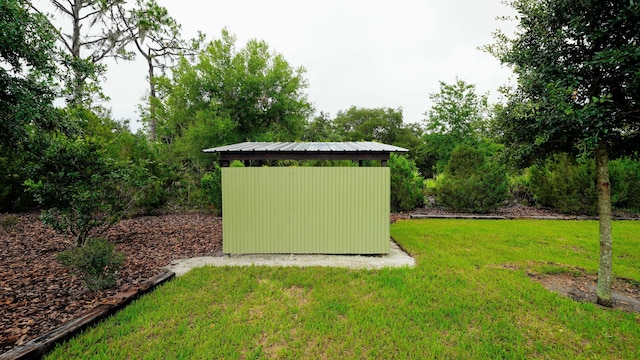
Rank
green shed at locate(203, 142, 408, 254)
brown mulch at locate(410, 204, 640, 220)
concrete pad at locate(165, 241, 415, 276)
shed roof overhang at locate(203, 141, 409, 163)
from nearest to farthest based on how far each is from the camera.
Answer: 1. concrete pad at locate(165, 241, 415, 276)
2. shed roof overhang at locate(203, 141, 409, 163)
3. green shed at locate(203, 142, 408, 254)
4. brown mulch at locate(410, 204, 640, 220)

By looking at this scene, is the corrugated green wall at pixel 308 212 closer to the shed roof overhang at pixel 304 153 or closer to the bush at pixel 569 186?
the shed roof overhang at pixel 304 153

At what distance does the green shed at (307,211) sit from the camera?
5.43 meters

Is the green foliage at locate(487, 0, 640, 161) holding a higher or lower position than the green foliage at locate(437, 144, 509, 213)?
higher

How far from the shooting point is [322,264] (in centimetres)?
503

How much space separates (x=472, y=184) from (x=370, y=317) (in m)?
8.56

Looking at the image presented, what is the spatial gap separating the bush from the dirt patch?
6.04 metres

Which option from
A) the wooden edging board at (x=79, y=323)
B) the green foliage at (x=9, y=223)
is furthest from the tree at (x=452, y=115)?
the green foliage at (x=9, y=223)

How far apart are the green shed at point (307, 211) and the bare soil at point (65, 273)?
1.03m

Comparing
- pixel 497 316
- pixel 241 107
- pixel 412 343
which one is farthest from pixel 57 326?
pixel 241 107

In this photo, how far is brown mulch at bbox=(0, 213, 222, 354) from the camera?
10.2 ft

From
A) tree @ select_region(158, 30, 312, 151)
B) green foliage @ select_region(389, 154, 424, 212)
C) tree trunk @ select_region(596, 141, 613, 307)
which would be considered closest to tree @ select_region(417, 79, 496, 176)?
green foliage @ select_region(389, 154, 424, 212)

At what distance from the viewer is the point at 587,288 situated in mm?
3990

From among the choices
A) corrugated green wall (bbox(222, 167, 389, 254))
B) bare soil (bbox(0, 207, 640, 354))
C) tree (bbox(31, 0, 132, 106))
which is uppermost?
tree (bbox(31, 0, 132, 106))

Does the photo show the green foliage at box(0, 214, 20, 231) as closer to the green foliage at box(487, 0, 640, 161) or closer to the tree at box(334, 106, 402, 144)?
the green foliage at box(487, 0, 640, 161)
